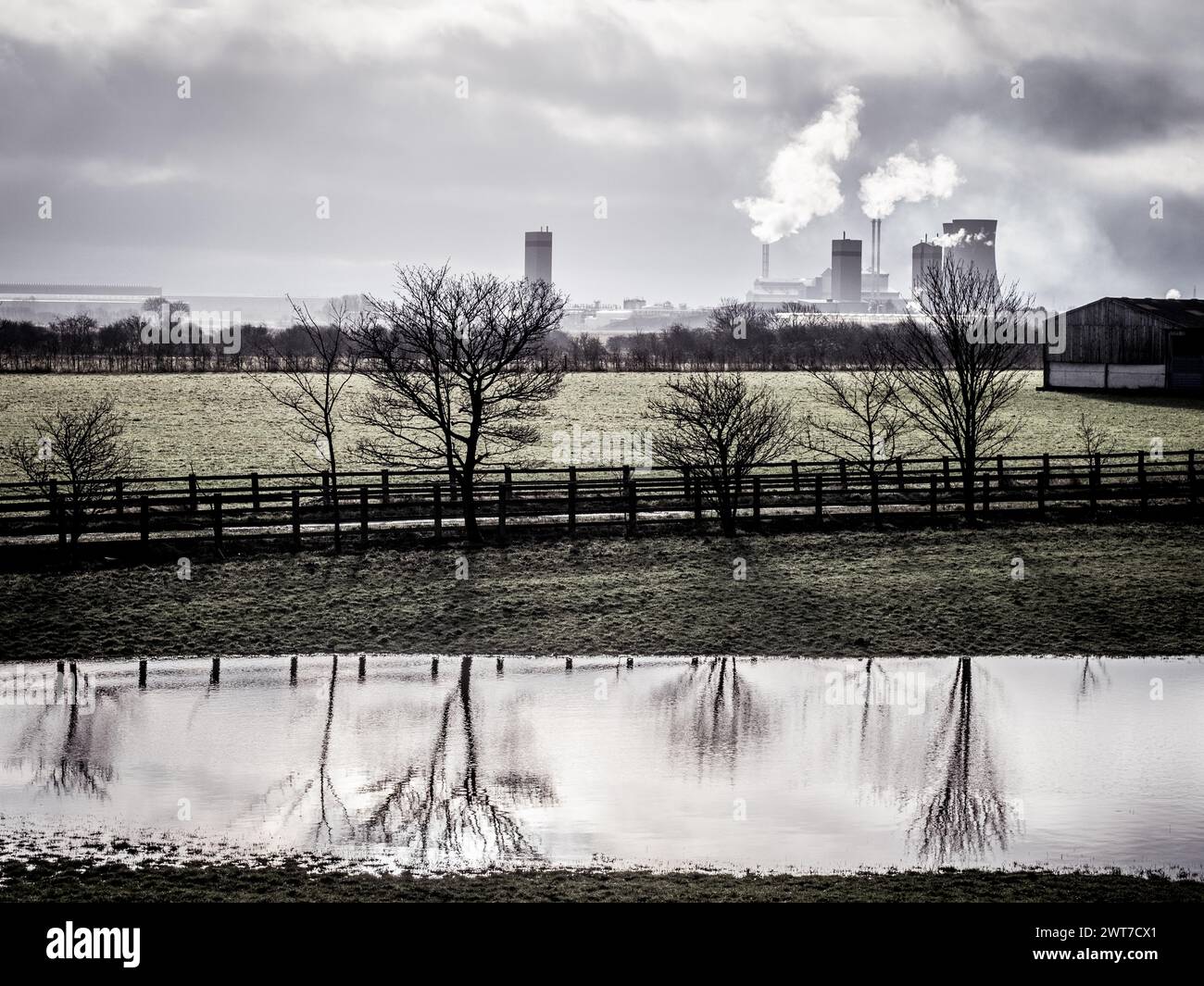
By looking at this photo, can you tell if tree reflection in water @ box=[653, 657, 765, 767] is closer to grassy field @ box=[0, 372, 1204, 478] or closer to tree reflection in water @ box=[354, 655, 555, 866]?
tree reflection in water @ box=[354, 655, 555, 866]

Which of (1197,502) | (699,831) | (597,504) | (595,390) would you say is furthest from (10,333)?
(699,831)

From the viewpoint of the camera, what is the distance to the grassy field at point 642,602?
2247cm

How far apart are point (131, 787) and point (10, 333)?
10338 cm

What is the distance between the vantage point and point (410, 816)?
13.6m

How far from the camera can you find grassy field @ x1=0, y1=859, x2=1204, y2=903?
1090 cm

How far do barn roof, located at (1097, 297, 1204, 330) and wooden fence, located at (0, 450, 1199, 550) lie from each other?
125ft

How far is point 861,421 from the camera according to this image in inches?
2422

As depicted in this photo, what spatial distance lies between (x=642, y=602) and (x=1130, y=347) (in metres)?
57.9

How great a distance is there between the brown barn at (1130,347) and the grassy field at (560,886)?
6610 centimetres

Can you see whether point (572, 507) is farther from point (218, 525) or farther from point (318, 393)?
point (318, 393)
